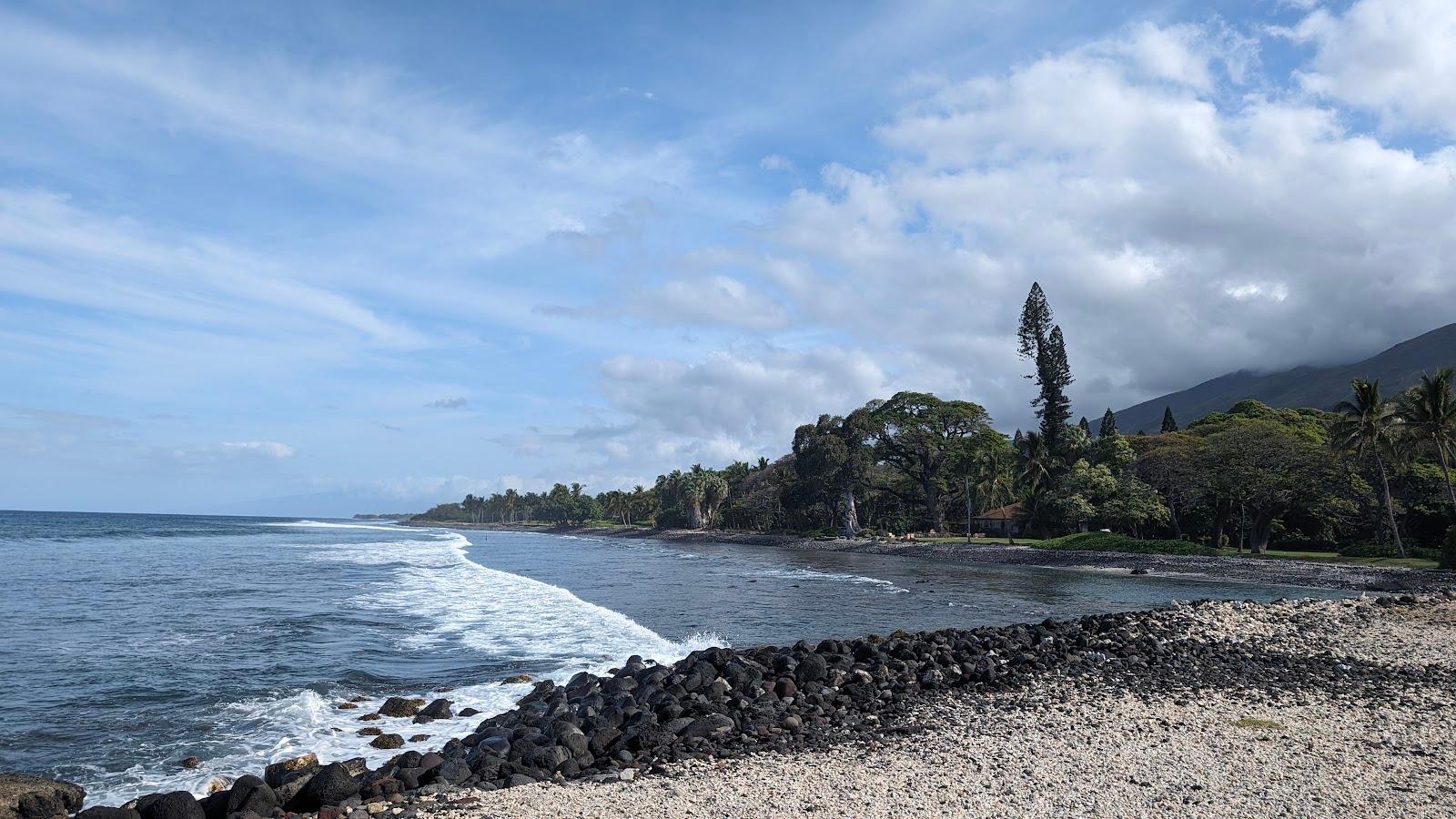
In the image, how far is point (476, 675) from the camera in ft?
52.3

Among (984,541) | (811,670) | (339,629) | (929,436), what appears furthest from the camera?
(929,436)

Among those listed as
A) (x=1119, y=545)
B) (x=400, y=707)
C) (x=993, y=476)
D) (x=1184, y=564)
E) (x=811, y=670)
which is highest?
(x=993, y=476)

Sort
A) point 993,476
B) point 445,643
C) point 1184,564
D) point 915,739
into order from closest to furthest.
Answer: point 915,739
point 445,643
point 1184,564
point 993,476

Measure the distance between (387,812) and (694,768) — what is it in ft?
10.4

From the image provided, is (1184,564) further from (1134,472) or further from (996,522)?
(996,522)

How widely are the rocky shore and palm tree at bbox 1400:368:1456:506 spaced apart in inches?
1183

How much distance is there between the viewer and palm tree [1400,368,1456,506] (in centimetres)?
3800

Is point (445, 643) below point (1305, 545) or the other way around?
the other way around

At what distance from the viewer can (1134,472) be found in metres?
56.0

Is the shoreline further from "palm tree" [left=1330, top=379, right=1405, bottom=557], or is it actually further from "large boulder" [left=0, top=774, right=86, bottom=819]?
"large boulder" [left=0, top=774, right=86, bottom=819]

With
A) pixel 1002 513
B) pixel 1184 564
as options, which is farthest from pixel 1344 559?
pixel 1002 513

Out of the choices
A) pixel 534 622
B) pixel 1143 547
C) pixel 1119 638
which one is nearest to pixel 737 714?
pixel 1119 638

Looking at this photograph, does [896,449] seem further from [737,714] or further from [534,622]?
[737,714]

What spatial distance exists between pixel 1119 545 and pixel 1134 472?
6.88 m
